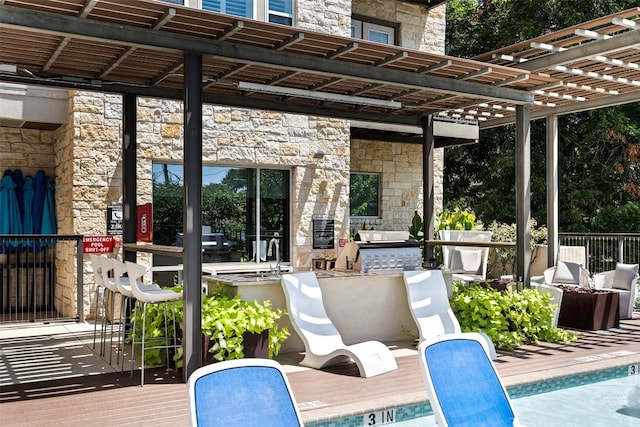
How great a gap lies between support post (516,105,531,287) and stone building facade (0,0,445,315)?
3.92 meters

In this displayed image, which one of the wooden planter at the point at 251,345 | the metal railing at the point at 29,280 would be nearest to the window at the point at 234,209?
the metal railing at the point at 29,280

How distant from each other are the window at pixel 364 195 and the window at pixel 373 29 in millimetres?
2830

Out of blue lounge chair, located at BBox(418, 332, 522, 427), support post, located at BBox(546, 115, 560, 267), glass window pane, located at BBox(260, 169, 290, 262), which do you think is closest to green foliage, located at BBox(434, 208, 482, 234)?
support post, located at BBox(546, 115, 560, 267)

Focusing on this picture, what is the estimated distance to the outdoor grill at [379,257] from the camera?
827 centimetres

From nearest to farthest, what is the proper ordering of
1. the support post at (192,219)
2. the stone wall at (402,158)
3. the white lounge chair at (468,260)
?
1. the support post at (192,219)
2. the white lounge chair at (468,260)
3. the stone wall at (402,158)

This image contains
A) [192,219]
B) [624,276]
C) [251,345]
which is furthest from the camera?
[624,276]

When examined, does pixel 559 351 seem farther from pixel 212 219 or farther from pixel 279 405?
pixel 212 219

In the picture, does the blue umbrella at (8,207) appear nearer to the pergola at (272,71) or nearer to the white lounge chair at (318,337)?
the pergola at (272,71)

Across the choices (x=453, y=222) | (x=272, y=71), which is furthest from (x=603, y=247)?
(x=272, y=71)

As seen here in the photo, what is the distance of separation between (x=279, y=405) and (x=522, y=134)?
6435 millimetres

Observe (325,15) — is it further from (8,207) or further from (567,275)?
(8,207)

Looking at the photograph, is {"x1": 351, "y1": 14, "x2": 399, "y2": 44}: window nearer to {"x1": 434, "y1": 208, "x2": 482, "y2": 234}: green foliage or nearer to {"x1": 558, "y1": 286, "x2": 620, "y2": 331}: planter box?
{"x1": 434, "y1": 208, "x2": 482, "y2": 234}: green foliage

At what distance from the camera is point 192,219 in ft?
19.9

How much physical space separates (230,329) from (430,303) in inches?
106
